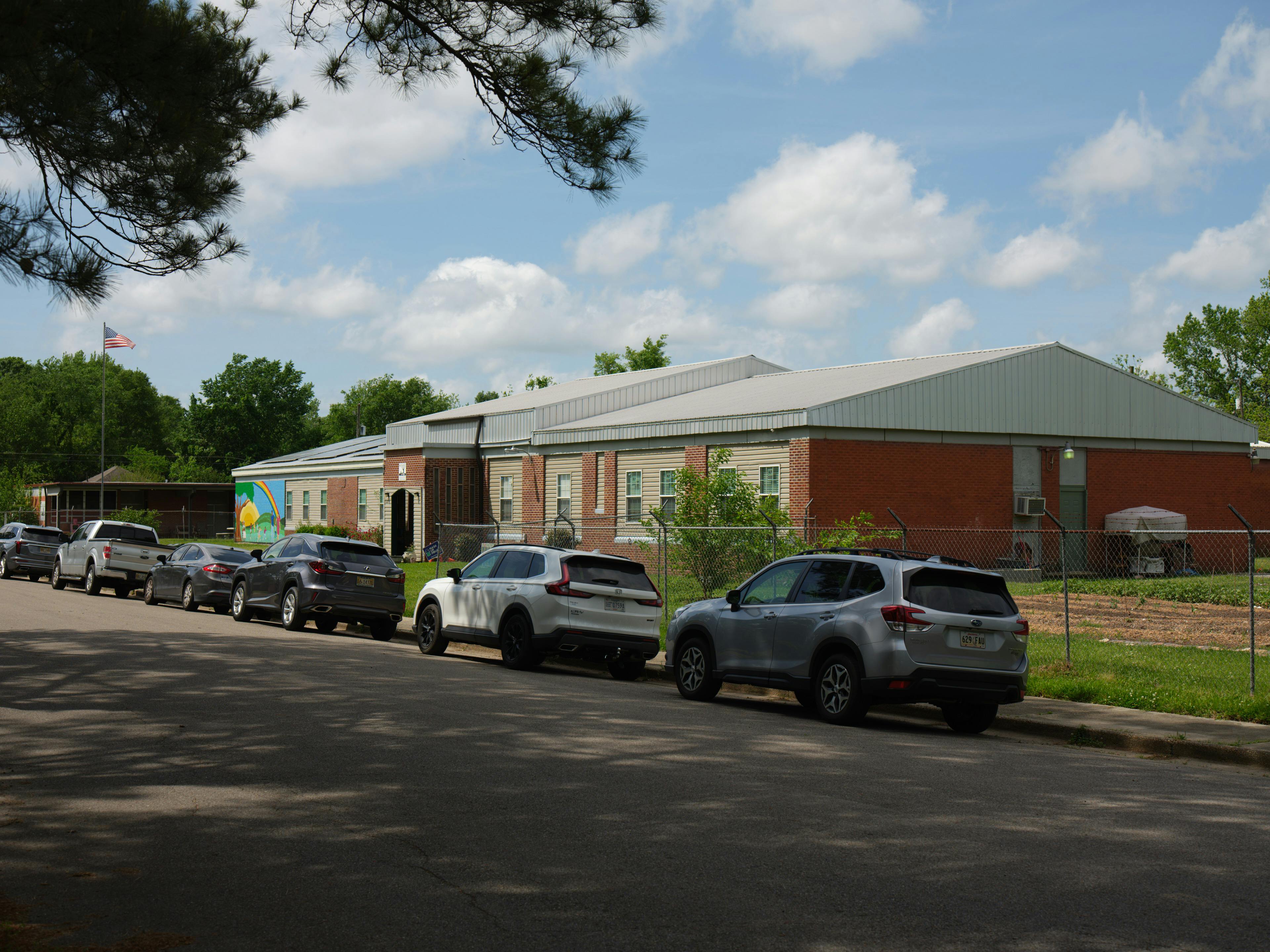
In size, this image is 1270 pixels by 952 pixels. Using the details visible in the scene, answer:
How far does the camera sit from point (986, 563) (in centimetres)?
3294

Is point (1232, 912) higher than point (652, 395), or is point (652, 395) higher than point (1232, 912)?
point (652, 395)

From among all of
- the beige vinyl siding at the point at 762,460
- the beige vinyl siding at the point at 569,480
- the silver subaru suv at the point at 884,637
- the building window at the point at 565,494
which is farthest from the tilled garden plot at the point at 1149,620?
the building window at the point at 565,494

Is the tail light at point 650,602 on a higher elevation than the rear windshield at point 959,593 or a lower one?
lower

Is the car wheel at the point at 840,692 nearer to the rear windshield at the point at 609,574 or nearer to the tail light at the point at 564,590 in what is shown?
the rear windshield at the point at 609,574

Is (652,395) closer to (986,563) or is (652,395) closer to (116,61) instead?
(986,563)

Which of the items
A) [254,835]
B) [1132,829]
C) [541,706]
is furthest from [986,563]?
[254,835]

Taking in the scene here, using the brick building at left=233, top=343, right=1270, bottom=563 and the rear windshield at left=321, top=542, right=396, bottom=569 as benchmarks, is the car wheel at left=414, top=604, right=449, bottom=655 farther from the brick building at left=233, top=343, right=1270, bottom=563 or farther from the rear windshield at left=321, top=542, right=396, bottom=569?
the brick building at left=233, top=343, right=1270, bottom=563

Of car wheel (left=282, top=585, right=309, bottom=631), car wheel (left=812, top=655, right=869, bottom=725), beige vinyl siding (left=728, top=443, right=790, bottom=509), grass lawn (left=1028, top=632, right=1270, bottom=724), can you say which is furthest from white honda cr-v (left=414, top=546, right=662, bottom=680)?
beige vinyl siding (left=728, top=443, right=790, bottom=509)

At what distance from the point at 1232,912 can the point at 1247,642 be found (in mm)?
13203

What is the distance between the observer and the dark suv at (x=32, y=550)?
1414 inches

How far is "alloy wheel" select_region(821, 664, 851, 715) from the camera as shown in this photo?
12.0m

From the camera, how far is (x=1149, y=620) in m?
20.9

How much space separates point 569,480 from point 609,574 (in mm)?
23284

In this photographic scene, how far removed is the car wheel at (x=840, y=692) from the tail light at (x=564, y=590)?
14.3 ft
